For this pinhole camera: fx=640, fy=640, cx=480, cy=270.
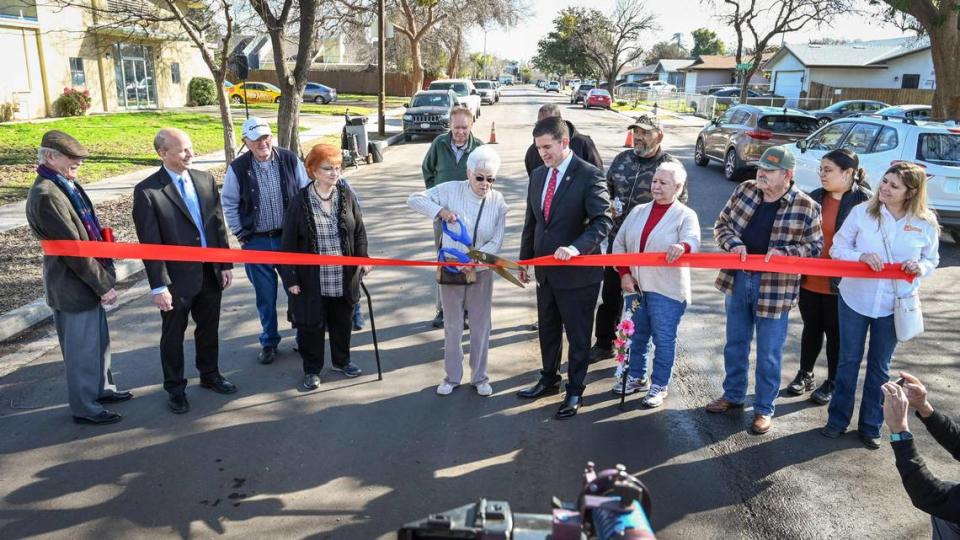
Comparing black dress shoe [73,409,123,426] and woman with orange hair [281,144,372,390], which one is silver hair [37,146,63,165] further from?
black dress shoe [73,409,123,426]

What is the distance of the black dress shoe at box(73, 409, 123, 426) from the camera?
172 inches

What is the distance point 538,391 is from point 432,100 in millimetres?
20836

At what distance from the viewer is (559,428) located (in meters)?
4.41

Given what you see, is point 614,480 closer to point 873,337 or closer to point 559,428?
point 559,428

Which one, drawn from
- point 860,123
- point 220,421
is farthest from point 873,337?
point 860,123

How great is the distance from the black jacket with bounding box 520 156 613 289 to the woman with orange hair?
1422mm

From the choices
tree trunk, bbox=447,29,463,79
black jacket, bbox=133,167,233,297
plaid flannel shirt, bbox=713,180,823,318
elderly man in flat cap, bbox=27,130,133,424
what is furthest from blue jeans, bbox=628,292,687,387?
tree trunk, bbox=447,29,463,79

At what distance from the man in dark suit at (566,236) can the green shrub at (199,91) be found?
122 ft

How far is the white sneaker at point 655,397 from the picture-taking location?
4707mm

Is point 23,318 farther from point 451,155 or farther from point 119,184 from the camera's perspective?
point 119,184

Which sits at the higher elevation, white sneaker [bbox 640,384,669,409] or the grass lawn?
the grass lawn

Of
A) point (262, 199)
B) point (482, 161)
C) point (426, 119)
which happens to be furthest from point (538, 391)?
point (426, 119)

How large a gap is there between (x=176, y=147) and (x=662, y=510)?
379 centimetres

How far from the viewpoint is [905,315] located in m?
3.94
